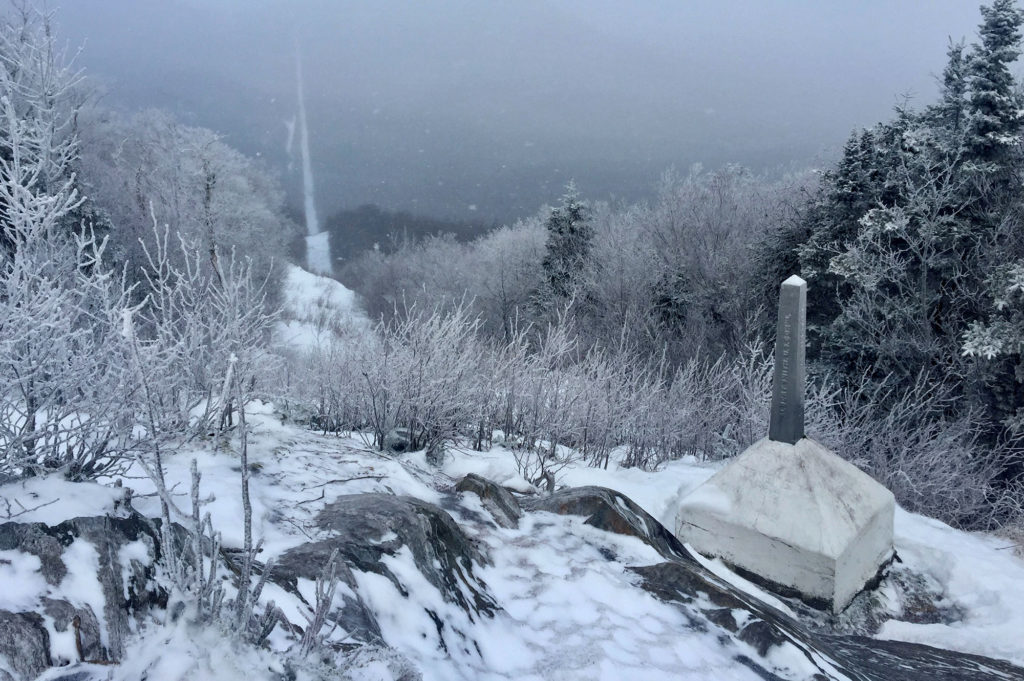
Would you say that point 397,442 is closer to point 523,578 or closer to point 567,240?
point 523,578

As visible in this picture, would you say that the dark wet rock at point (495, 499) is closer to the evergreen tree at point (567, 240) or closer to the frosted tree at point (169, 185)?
the frosted tree at point (169, 185)

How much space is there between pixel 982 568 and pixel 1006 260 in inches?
534

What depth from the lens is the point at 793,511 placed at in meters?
5.32

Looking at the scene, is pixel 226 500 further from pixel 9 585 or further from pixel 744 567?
pixel 744 567

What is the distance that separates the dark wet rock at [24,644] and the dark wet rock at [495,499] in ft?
9.16

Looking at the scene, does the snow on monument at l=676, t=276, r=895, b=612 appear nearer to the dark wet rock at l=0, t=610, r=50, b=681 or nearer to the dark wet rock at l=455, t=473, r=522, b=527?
the dark wet rock at l=455, t=473, r=522, b=527

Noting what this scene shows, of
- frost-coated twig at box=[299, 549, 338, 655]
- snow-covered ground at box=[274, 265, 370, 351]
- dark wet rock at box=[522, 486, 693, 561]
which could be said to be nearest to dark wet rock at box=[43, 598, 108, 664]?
frost-coated twig at box=[299, 549, 338, 655]

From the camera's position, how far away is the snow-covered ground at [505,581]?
2783 mm

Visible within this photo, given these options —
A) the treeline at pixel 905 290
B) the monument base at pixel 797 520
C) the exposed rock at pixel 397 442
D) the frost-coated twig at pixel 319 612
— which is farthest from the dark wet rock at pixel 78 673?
the treeline at pixel 905 290

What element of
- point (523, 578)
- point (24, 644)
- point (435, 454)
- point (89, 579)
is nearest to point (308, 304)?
point (435, 454)

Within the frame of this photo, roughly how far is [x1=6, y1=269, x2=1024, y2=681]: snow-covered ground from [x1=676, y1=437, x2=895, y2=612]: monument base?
18cm

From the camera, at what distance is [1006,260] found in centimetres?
1639

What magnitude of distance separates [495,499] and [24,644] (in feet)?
10.2

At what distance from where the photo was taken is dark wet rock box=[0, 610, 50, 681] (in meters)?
2.02
